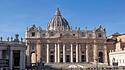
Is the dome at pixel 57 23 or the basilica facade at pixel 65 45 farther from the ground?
the dome at pixel 57 23

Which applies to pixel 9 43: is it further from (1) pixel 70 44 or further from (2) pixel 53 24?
(2) pixel 53 24

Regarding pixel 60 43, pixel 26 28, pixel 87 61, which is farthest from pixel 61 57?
pixel 26 28

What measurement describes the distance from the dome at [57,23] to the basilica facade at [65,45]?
1248 centimetres

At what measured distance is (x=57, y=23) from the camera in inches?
4122

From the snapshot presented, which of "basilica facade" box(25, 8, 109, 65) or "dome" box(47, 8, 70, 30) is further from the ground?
"dome" box(47, 8, 70, 30)

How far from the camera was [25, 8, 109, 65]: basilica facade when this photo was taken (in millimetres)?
88812

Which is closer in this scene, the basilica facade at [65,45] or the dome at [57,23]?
the basilica facade at [65,45]

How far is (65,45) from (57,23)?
751 inches

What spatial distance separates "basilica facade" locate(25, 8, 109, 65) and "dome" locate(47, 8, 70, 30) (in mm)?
12480

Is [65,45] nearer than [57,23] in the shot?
Yes

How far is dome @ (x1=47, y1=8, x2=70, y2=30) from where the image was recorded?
338 ft

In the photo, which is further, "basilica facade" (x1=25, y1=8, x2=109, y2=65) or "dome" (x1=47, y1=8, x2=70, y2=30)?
"dome" (x1=47, y1=8, x2=70, y2=30)

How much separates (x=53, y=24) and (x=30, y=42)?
2119 cm

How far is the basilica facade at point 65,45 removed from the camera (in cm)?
8881
